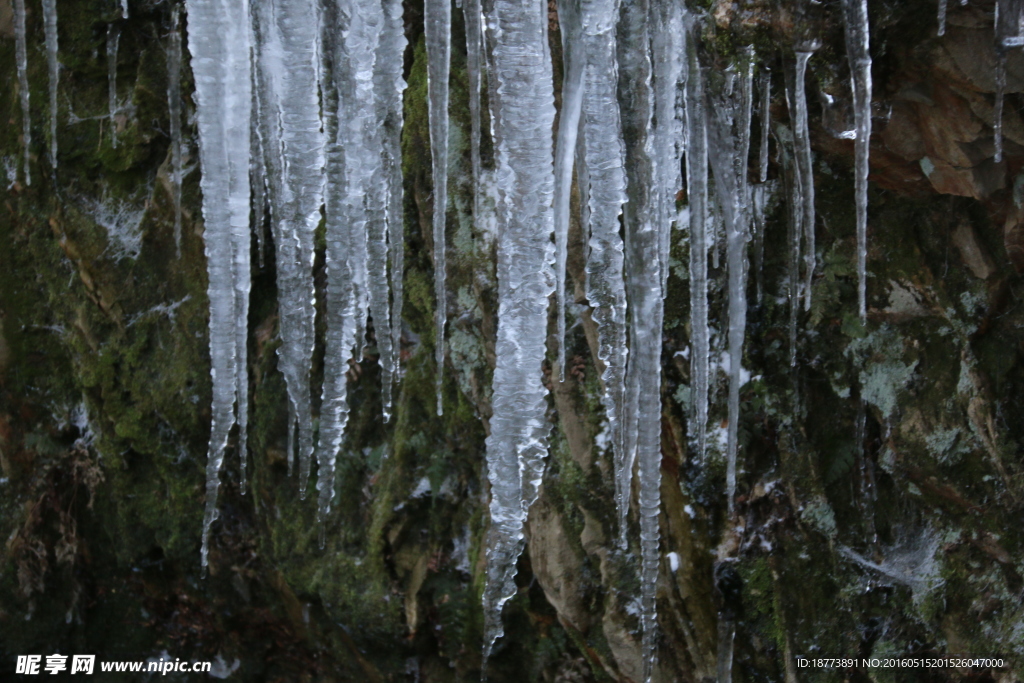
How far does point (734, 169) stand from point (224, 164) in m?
1.61

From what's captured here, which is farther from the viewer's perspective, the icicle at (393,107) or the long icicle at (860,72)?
the icicle at (393,107)

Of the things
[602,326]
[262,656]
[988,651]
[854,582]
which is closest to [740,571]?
[854,582]

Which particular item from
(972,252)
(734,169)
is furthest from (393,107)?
(972,252)

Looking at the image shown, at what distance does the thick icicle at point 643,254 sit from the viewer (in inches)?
80.3

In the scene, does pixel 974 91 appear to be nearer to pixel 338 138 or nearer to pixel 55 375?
pixel 338 138

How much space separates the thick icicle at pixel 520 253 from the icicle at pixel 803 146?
0.93 m

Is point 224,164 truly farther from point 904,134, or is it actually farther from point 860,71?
point 904,134

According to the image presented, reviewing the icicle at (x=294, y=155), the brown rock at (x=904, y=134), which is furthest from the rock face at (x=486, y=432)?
the icicle at (x=294, y=155)

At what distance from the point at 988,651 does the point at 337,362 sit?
250 centimetres

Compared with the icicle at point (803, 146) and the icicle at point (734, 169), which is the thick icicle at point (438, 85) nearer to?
the icicle at point (734, 169)

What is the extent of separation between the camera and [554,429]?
129 inches

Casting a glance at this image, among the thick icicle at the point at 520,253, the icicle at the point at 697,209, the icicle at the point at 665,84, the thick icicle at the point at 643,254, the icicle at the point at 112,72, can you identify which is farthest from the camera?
the icicle at the point at 112,72

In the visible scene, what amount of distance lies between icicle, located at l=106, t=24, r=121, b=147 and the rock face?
0.04 metres

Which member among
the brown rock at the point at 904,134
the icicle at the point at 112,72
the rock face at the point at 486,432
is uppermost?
the icicle at the point at 112,72
